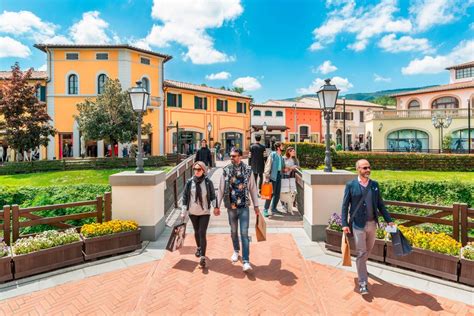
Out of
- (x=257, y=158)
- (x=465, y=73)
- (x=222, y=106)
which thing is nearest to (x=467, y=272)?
(x=257, y=158)

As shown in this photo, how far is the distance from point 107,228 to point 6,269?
1472 millimetres

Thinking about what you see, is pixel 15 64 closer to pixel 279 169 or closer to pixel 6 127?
pixel 6 127

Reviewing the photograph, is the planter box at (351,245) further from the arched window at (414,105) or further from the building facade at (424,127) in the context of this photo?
the arched window at (414,105)

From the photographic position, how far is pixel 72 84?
23922 mm

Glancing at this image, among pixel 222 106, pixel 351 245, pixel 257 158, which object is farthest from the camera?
pixel 222 106

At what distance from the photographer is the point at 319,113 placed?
41.0m

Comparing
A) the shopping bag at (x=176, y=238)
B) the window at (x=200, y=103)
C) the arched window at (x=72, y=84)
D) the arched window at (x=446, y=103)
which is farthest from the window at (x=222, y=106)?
the shopping bag at (x=176, y=238)

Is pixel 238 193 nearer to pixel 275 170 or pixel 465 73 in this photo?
pixel 275 170

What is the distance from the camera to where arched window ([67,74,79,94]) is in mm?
23828

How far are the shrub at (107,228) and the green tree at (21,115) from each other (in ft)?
56.4

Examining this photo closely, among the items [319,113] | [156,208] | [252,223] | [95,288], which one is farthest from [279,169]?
[319,113]

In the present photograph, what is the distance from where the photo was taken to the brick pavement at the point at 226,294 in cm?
357

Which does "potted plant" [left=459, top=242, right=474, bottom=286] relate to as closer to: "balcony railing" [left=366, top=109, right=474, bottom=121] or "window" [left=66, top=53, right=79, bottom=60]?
"window" [left=66, top=53, right=79, bottom=60]

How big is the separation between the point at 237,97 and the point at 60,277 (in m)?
29.4
